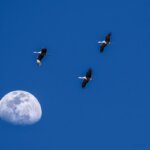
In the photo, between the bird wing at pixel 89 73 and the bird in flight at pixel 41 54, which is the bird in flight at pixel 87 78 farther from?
the bird in flight at pixel 41 54

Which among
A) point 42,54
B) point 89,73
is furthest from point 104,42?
point 42,54

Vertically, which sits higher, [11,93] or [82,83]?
[11,93]

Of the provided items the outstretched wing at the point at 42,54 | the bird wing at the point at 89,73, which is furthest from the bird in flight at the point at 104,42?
the outstretched wing at the point at 42,54

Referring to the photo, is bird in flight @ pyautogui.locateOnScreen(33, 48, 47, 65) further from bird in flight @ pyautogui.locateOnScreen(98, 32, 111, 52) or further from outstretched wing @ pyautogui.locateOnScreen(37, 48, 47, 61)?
bird in flight @ pyautogui.locateOnScreen(98, 32, 111, 52)

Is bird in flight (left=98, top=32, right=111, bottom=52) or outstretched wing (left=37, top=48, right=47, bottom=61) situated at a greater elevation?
bird in flight (left=98, top=32, right=111, bottom=52)

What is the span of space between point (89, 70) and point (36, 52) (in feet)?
16.2

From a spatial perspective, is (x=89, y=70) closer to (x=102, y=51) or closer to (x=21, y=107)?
(x=102, y=51)

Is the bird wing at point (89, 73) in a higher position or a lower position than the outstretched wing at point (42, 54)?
lower

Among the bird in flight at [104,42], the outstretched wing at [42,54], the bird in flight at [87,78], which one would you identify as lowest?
the bird in flight at [87,78]

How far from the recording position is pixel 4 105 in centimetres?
6412

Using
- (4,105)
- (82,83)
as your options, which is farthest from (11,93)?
(82,83)

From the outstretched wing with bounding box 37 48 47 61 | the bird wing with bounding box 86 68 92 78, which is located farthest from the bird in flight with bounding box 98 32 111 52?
the outstretched wing with bounding box 37 48 47 61

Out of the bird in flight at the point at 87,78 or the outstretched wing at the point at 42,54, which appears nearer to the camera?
the outstretched wing at the point at 42,54

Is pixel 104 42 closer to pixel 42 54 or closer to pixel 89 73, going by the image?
pixel 89 73
